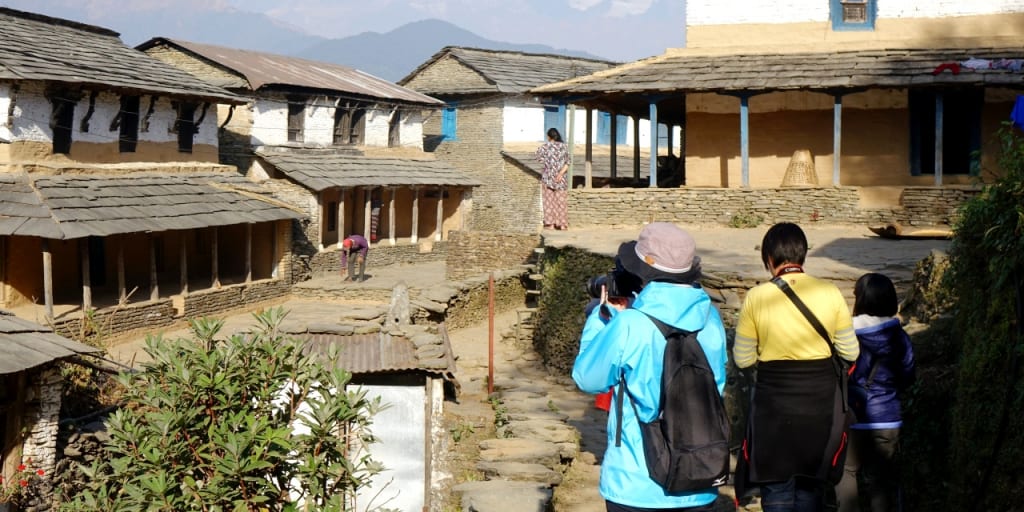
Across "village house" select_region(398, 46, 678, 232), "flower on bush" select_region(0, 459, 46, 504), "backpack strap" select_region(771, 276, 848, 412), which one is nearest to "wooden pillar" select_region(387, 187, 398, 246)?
"village house" select_region(398, 46, 678, 232)

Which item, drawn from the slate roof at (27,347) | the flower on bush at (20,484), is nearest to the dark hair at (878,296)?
the slate roof at (27,347)

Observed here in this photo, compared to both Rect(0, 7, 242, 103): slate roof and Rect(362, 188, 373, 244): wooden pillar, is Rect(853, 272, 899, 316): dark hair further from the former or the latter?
Rect(362, 188, 373, 244): wooden pillar

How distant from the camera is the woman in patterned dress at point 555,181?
65.1ft

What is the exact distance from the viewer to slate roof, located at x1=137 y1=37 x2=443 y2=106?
30.6m

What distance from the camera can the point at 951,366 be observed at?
722 cm

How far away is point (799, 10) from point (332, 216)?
1680 centimetres

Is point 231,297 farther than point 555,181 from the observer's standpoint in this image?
Yes

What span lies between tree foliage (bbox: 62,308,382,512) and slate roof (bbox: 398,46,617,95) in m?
31.5

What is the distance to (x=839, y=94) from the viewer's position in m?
18.0

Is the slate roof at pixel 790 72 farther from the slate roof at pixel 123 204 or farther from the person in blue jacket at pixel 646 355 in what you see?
the person in blue jacket at pixel 646 355

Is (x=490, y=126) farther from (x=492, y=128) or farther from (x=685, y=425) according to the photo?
(x=685, y=425)

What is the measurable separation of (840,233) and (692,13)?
6402 mm

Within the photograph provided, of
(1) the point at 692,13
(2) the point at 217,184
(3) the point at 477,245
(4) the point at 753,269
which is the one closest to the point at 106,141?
(2) the point at 217,184

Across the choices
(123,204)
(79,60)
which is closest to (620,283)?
(123,204)
